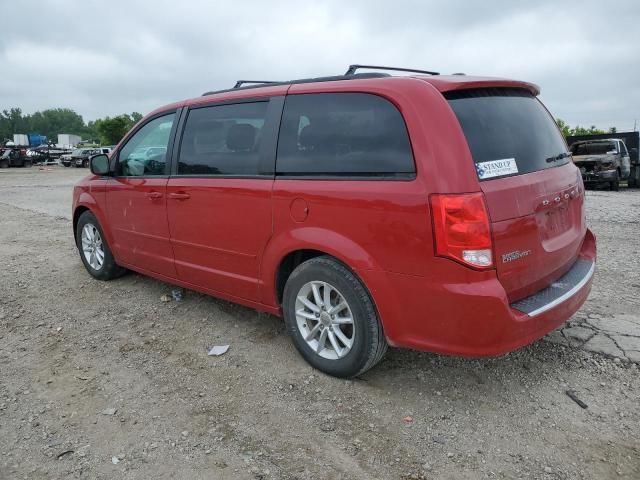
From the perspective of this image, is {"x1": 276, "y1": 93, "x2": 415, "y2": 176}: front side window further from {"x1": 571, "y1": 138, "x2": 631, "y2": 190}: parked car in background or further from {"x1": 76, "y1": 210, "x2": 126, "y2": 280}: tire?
{"x1": 571, "y1": 138, "x2": 631, "y2": 190}: parked car in background

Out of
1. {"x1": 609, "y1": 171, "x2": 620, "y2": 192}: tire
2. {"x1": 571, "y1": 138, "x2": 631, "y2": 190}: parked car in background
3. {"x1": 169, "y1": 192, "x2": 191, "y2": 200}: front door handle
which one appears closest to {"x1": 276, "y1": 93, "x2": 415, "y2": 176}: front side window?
{"x1": 169, "y1": 192, "x2": 191, "y2": 200}: front door handle

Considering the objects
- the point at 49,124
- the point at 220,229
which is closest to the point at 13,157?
the point at 220,229

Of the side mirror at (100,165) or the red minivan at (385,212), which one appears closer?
the red minivan at (385,212)

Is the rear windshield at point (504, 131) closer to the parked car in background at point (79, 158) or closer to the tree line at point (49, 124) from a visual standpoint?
the parked car in background at point (79, 158)

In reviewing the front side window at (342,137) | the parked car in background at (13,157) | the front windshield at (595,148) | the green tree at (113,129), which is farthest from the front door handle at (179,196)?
the green tree at (113,129)


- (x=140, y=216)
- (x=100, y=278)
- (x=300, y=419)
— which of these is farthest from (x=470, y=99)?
(x=100, y=278)

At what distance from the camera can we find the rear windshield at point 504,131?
272 cm

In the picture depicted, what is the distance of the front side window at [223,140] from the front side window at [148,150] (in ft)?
0.93

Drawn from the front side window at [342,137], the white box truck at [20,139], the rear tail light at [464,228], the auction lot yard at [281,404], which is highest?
the white box truck at [20,139]

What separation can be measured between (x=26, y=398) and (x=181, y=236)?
1.51 meters

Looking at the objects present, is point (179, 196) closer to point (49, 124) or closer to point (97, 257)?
point (97, 257)

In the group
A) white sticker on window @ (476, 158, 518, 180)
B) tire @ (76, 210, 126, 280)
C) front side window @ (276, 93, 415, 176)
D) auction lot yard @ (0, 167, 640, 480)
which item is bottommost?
auction lot yard @ (0, 167, 640, 480)

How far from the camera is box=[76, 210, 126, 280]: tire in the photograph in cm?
520

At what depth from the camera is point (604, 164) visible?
15812 mm
